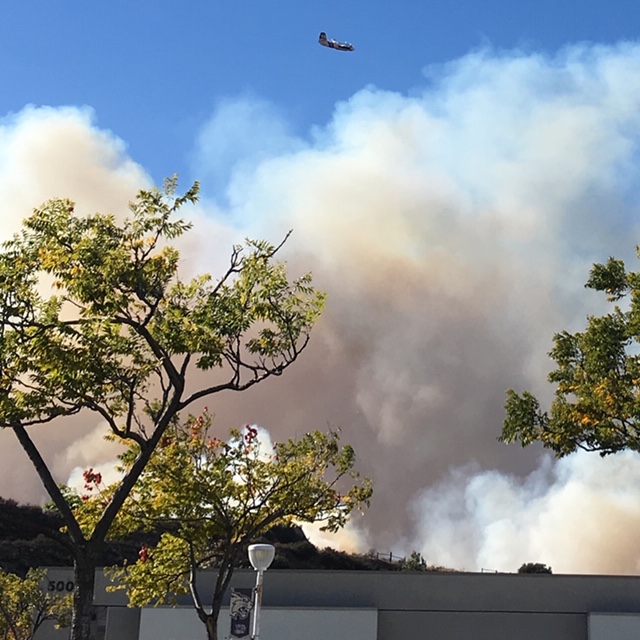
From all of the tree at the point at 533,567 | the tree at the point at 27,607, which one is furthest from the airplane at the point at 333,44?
the tree at the point at 533,567

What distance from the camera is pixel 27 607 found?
4969cm

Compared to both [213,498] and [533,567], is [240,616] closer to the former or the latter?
[213,498]

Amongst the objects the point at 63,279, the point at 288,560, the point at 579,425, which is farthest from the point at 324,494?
the point at 288,560

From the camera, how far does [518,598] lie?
132ft

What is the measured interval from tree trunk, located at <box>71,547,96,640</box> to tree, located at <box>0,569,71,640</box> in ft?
99.3

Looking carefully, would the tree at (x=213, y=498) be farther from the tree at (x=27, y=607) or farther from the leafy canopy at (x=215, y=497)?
the tree at (x=27, y=607)

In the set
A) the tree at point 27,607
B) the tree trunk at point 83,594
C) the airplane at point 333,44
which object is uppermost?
the airplane at point 333,44

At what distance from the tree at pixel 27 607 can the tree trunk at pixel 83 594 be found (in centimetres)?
3026

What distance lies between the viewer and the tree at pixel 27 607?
1912 inches

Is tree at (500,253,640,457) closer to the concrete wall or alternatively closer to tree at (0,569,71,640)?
the concrete wall

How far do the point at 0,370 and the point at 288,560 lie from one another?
265ft

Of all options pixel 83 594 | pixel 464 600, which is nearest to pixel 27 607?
pixel 464 600

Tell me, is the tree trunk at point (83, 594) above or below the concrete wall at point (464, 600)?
below

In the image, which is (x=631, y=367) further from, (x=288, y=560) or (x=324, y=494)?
(x=288, y=560)
